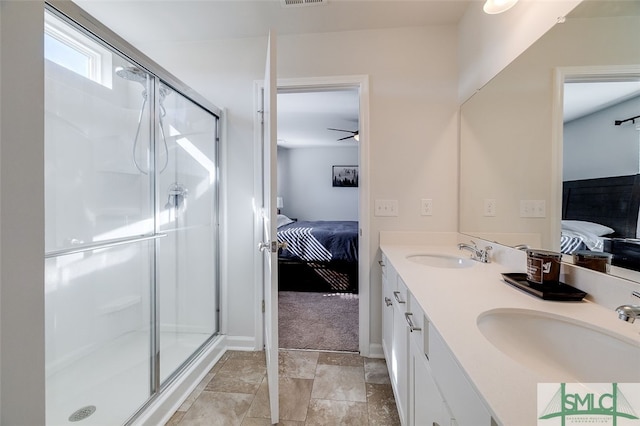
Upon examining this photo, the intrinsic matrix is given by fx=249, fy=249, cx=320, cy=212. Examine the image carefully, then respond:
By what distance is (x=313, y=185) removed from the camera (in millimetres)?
6258

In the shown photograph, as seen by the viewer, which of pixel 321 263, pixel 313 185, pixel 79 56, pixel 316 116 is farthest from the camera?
pixel 313 185

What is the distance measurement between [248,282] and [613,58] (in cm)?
223

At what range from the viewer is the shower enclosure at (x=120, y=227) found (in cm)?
152

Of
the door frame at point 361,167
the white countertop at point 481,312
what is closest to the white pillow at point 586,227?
the white countertop at point 481,312

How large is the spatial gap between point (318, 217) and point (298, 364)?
4560 mm

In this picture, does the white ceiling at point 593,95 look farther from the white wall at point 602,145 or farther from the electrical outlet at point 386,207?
the electrical outlet at point 386,207

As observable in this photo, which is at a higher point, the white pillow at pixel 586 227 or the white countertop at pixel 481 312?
the white pillow at pixel 586 227

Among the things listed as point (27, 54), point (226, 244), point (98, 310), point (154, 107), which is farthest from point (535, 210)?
point (98, 310)

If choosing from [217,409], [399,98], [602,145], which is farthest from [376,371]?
[399,98]

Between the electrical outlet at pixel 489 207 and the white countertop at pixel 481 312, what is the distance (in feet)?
1.13

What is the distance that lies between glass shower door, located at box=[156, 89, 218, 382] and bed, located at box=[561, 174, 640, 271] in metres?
2.13

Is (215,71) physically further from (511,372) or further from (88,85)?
(511,372)

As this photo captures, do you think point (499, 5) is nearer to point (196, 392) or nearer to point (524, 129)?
point (524, 129)

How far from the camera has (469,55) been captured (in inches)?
65.9
